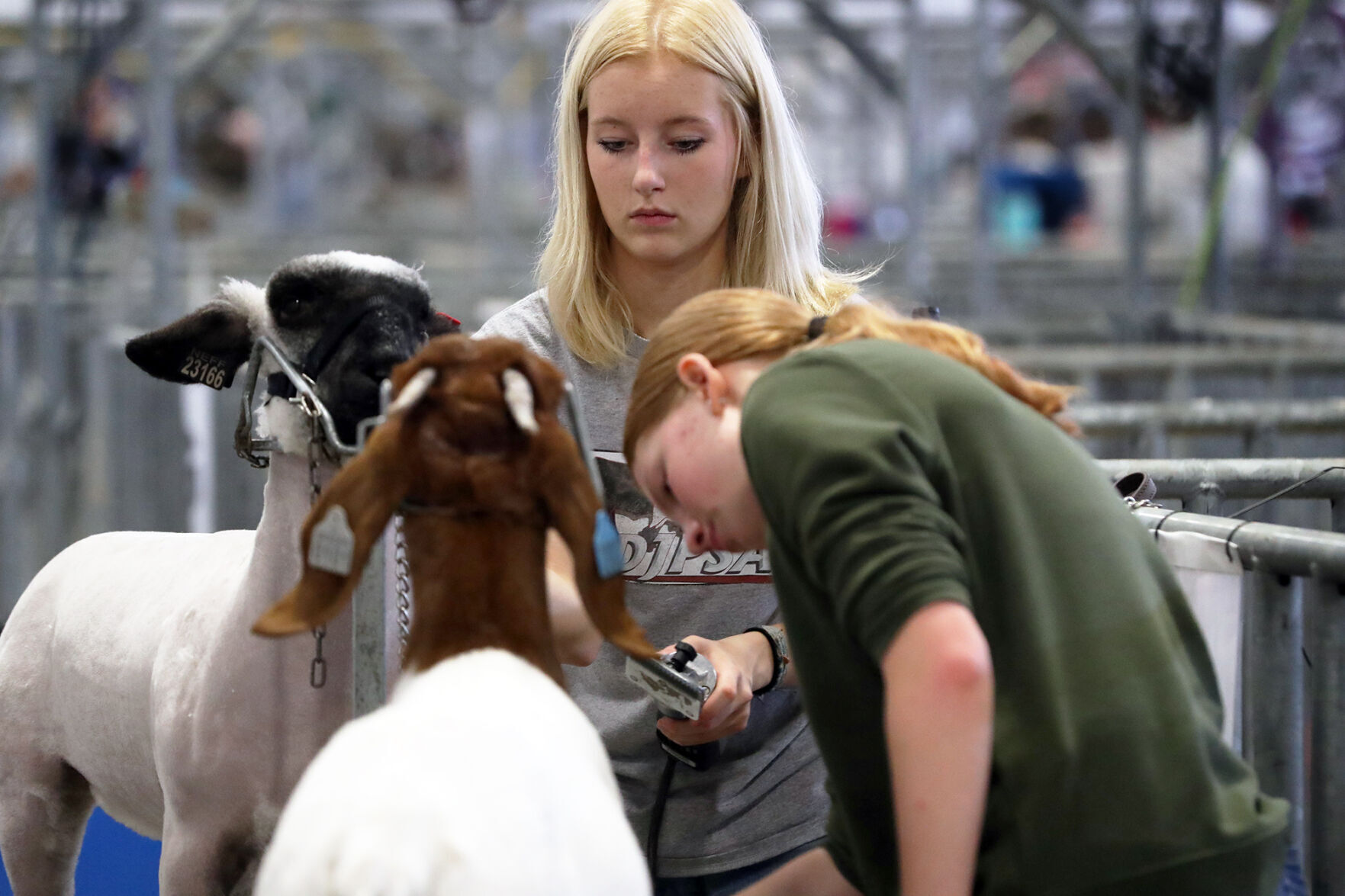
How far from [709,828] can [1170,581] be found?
0.80 metres

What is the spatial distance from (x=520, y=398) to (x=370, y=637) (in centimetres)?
51

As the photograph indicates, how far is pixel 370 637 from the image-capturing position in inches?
70.3

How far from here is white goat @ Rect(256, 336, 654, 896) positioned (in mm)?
1231

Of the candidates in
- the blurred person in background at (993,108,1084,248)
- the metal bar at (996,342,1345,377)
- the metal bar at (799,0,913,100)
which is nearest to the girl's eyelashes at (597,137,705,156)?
the metal bar at (996,342,1345,377)

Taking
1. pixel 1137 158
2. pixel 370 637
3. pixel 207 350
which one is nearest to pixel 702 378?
pixel 370 637

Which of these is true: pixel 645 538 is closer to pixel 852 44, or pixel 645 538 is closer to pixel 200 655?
pixel 200 655

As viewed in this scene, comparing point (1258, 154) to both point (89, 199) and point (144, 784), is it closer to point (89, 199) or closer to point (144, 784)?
point (89, 199)

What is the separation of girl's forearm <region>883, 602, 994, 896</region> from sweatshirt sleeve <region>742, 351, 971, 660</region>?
2cm

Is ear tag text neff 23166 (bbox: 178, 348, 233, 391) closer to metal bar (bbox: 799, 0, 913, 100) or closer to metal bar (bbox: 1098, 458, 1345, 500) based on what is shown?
metal bar (bbox: 1098, 458, 1345, 500)

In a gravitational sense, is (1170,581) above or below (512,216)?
below

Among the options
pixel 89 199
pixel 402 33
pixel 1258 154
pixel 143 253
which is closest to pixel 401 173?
pixel 402 33

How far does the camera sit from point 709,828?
79.8 inches

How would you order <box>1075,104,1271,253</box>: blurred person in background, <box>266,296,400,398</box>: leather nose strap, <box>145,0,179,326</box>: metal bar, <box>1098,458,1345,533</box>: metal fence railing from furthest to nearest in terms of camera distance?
<box>1075,104,1271,253</box>: blurred person in background < <box>145,0,179,326</box>: metal bar < <box>1098,458,1345,533</box>: metal fence railing < <box>266,296,400,398</box>: leather nose strap

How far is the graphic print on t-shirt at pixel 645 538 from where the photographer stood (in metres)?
2.03
